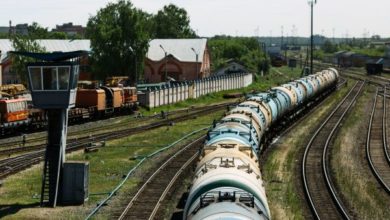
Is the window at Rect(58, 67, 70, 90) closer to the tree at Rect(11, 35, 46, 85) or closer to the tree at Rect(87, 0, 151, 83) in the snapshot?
the tree at Rect(11, 35, 46, 85)

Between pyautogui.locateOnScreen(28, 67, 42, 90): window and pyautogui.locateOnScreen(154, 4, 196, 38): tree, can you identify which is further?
pyautogui.locateOnScreen(154, 4, 196, 38): tree

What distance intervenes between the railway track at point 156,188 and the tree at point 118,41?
51.1m

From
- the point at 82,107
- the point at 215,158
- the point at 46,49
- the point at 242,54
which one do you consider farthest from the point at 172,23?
the point at 215,158

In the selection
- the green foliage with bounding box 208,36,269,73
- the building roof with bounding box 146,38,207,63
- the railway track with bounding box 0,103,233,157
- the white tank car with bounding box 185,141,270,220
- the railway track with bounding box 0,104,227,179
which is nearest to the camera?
the white tank car with bounding box 185,141,270,220

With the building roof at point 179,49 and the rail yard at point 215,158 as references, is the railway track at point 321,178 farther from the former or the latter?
the building roof at point 179,49

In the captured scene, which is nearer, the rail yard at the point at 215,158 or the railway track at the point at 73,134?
the rail yard at the point at 215,158

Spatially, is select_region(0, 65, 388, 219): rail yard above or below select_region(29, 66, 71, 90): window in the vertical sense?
below

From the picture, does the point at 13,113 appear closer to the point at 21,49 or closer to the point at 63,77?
the point at 63,77

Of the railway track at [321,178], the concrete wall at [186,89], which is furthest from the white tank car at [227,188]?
the concrete wall at [186,89]

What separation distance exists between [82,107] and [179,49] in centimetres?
4806

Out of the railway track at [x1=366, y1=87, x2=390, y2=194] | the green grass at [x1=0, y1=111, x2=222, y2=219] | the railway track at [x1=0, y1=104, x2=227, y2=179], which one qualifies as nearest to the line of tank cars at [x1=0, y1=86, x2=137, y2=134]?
the railway track at [x1=0, y1=104, x2=227, y2=179]

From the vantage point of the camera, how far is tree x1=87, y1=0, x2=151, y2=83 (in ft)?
295

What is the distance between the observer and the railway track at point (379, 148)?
33125mm

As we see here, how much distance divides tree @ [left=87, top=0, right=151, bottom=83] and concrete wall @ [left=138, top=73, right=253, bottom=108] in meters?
11.4
